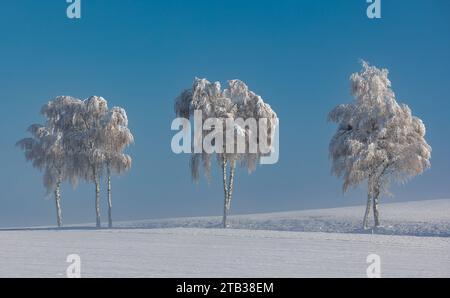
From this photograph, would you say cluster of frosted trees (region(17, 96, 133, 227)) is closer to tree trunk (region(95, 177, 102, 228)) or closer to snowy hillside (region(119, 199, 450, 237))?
tree trunk (region(95, 177, 102, 228))

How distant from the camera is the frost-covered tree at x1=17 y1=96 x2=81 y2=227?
2045 inches

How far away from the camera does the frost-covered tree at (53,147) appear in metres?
51.9

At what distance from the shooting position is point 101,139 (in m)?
49.0

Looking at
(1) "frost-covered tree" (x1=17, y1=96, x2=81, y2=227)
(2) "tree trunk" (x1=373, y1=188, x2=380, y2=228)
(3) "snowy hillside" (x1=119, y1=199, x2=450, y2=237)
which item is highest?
(1) "frost-covered tree" (x1=17, y1=96, x2=81, y2=227)

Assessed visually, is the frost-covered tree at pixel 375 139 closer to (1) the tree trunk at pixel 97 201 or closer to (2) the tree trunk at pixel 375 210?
(2) the tree trunk at pixel 375 210

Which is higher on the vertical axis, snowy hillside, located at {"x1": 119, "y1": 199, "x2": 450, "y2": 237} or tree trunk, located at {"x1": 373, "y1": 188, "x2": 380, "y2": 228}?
tree trunk, located at {"x1": 373, "y1": 188, "x2": 380, "y2": 228}

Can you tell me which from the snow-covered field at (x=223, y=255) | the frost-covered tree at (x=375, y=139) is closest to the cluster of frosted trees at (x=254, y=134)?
the frost-covered tree at (x=375, y=139)

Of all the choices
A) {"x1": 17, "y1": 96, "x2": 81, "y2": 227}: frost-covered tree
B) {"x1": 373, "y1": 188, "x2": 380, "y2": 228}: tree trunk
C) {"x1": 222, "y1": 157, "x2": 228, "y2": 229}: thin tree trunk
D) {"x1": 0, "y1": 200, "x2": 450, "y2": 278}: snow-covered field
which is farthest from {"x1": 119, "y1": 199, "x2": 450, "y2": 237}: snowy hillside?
{"x1": 17, "y1": 96, "x2": 81, "y2": 227}: frost-covered tree

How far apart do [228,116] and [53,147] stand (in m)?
18.1

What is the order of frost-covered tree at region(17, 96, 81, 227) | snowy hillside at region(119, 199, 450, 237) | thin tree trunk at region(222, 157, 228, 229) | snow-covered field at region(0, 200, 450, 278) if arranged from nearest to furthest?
snow-covered field at region(0, 200, 450, 278)
snowy hillside at region(119, 199, 450, 237)
thin tree trunk at region(222, 157, 228, 229)
frost-covered tree at region(17, 96, 81, 227)

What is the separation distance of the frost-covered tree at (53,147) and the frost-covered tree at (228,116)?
11.3 metres

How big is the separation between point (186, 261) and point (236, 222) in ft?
96.5

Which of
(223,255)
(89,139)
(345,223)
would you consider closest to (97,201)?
(89,139)
